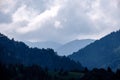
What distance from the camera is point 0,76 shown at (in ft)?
457
